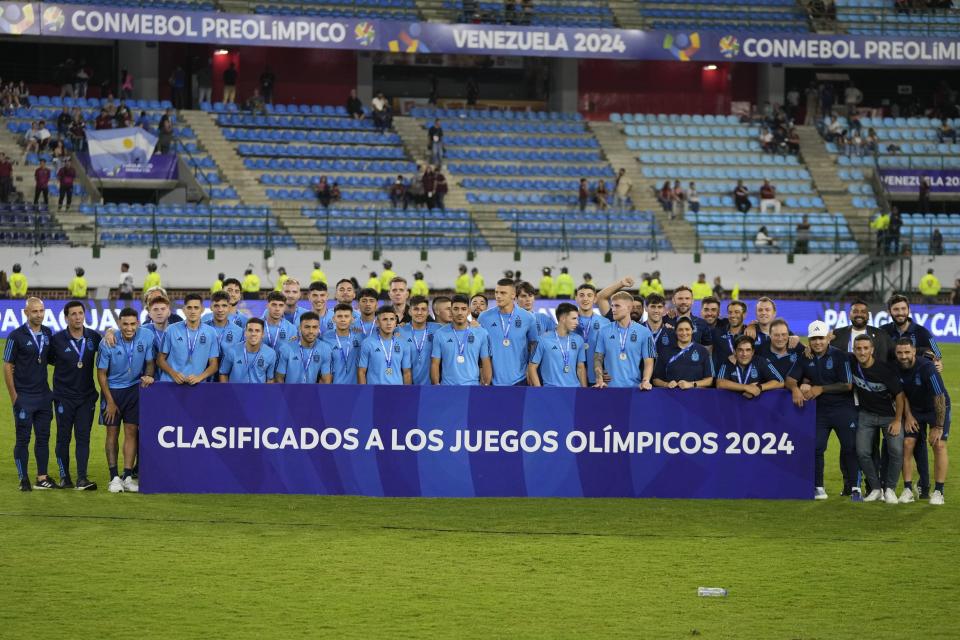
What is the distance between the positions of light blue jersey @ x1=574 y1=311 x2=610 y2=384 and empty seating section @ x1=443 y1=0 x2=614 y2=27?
31.7 meters

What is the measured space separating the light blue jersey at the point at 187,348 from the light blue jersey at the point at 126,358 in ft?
0.54

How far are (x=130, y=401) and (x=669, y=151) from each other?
3351 centimetres

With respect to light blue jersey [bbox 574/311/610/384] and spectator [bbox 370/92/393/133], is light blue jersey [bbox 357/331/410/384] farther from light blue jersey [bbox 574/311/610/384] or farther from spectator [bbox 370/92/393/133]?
spectator [bbox 370/92/393/133]

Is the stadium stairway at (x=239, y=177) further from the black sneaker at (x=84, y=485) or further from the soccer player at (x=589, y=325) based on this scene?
the black sneaker at (x=84, y=485)

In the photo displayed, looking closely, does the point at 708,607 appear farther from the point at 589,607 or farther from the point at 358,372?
the point at 358,372

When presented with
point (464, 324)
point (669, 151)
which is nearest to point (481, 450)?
point (464, 324)

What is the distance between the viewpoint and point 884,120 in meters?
47.8

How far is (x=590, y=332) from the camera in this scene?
1377cm

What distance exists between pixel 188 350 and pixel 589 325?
12.7 feet

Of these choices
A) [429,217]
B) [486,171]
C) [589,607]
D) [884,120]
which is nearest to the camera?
[589,607]

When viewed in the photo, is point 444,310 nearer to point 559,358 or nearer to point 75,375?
point 559,358

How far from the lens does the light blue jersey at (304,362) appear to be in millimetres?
13484

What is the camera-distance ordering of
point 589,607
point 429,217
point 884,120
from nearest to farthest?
point 589,607
point 429,217
point 884,120

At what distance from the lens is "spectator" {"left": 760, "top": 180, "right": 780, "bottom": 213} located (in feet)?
138
